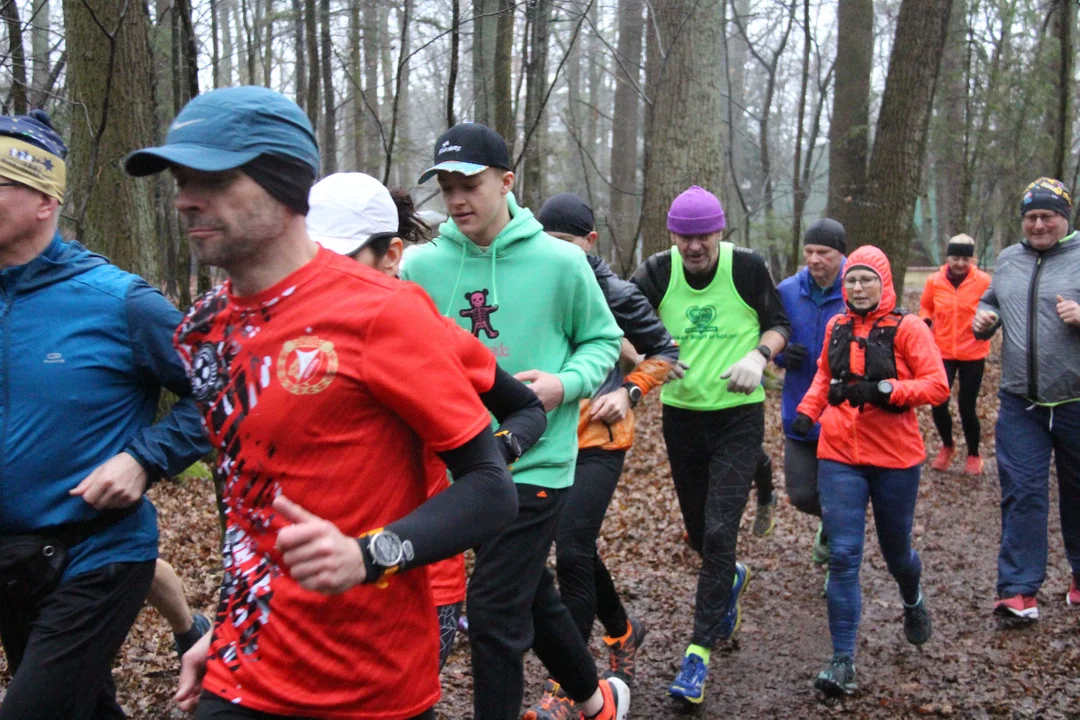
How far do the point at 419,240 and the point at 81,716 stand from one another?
216cm

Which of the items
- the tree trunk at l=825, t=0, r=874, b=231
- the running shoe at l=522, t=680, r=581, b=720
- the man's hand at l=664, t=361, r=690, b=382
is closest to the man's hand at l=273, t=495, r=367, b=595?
the running shoe at l=522, t=680, r=581, b=720

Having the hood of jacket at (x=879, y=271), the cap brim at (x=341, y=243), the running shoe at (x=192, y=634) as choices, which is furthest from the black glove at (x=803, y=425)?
the running shoe at (x=192, y=634)

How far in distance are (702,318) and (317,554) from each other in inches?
162

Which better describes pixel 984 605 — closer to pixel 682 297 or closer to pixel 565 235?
pixel 682 297

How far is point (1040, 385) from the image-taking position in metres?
6.22

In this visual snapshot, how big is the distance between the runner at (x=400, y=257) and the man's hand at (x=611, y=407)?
929 mm

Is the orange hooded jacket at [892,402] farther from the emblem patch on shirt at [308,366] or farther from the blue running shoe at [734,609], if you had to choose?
the emblem patch on shirt at [308,366]

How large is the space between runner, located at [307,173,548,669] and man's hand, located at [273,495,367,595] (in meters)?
0.44

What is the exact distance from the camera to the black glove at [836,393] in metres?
5.49

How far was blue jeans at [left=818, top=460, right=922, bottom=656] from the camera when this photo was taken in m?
5.41

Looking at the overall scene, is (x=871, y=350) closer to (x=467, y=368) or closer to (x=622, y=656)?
(x=622, y=656)

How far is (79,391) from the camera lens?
3297mm

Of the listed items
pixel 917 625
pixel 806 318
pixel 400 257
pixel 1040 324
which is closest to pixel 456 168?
pixel 400 257

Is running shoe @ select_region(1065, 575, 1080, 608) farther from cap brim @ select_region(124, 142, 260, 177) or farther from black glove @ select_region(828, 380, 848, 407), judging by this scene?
cap brim @ select_region(124, 142, 260, 177)
